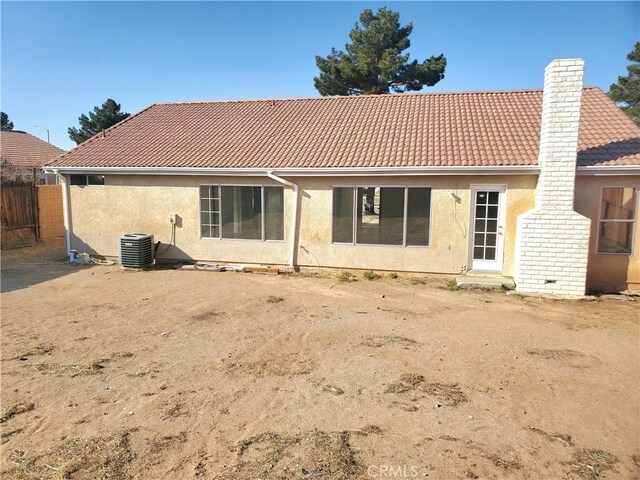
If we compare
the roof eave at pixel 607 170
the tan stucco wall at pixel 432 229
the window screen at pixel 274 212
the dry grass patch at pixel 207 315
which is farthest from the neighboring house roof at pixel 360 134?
the dry grass patch at pixel 207 315

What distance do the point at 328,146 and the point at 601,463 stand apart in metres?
9.86

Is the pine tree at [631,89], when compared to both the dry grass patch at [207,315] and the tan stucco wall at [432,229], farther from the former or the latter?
the dry grass patch at [207,315]

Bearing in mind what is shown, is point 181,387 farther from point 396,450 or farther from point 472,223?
point 472,223

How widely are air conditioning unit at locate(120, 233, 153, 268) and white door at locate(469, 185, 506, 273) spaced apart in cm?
848

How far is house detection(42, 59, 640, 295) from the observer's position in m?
9.48

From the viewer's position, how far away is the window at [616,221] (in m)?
9.83

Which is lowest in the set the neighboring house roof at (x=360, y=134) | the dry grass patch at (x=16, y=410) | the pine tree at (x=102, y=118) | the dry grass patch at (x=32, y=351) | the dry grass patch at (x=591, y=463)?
the dry grass patch at (x=16, y=410)

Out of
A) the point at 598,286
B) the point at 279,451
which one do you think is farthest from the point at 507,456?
the point at 598,286

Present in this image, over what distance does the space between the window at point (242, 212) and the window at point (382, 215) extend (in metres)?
1.62

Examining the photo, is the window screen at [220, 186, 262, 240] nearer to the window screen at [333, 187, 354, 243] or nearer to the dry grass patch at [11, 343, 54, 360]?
the window screen at [333, 187, 354, 243]

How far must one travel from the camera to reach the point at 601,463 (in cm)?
367

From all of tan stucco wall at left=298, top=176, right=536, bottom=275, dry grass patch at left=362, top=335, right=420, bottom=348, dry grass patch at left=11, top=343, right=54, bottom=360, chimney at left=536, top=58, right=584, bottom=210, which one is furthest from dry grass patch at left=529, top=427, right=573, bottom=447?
tan stucco wall at left=298, top=176, right=536, bottom=275

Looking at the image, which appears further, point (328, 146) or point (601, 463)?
point (328, 146)

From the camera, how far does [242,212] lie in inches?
476
